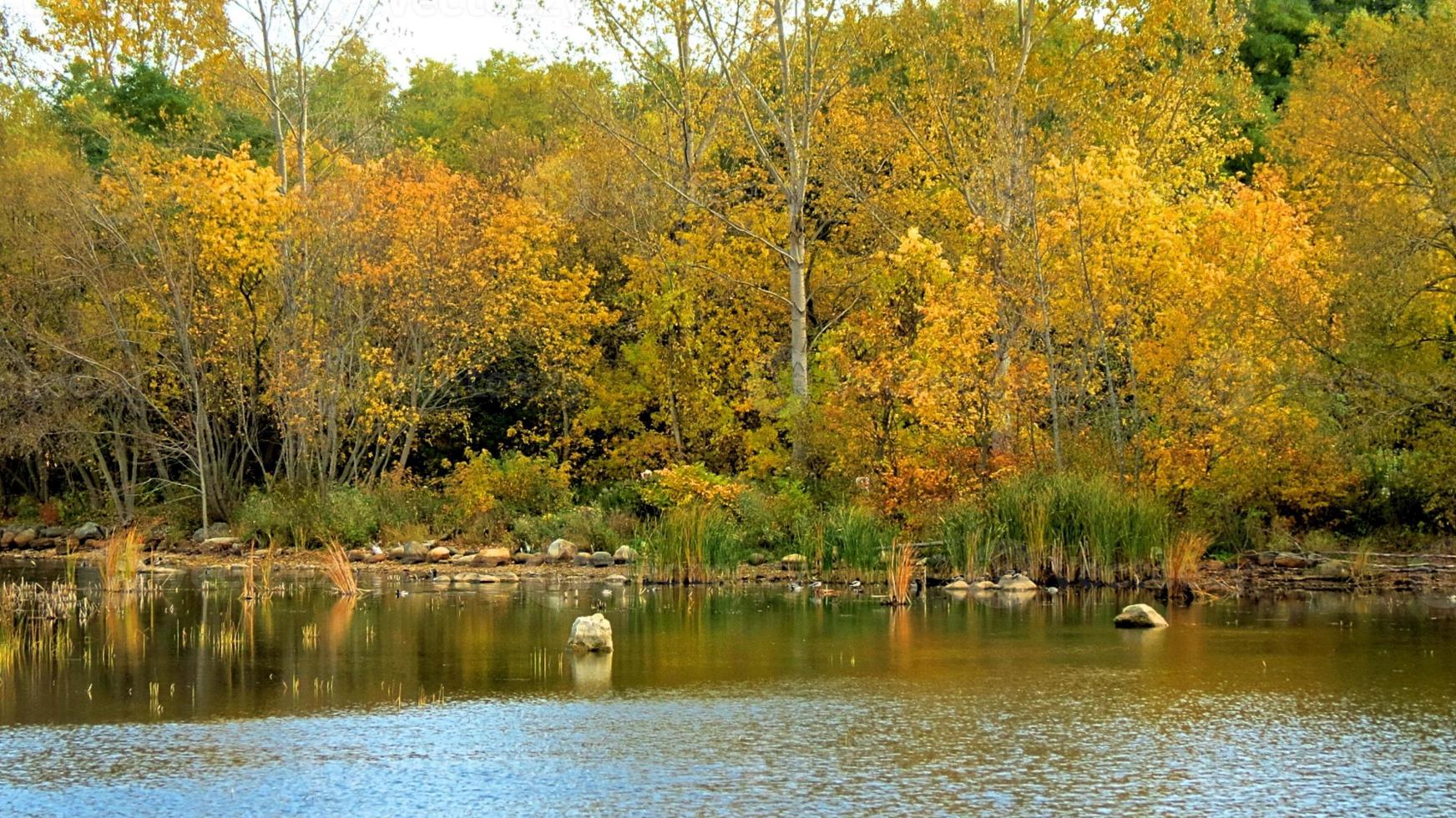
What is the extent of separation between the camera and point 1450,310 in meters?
22.8

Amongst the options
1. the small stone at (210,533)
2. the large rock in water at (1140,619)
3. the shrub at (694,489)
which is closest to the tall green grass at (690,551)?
the shrub at (694,489)

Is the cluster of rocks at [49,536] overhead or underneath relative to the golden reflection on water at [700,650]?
overhead

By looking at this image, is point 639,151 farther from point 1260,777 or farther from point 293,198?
point 1260,777

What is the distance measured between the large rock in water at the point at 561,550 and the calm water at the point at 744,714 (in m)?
7.43

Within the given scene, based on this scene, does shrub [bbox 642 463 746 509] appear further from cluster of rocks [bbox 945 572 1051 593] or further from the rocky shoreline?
cluster of rocks [bbox 945 572 1051 593]

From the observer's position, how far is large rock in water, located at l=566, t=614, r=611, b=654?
14984mm

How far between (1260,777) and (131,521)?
87.6ft

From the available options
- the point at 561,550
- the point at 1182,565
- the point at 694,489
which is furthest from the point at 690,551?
the point at 1182,565

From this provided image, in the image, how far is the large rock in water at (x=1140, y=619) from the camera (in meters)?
16.7

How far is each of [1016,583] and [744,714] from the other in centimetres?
1033

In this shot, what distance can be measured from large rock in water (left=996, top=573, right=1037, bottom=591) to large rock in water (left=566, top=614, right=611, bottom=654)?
7.63m

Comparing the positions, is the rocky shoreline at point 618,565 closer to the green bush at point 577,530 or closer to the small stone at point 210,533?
the small stone at point 210,533

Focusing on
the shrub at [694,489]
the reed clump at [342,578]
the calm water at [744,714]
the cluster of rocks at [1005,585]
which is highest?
the shrub at [694,489]

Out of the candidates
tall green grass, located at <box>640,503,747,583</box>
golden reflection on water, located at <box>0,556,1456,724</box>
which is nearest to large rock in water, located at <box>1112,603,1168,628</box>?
golden reflection on water, located at <box>0,556,1456,724</box>
